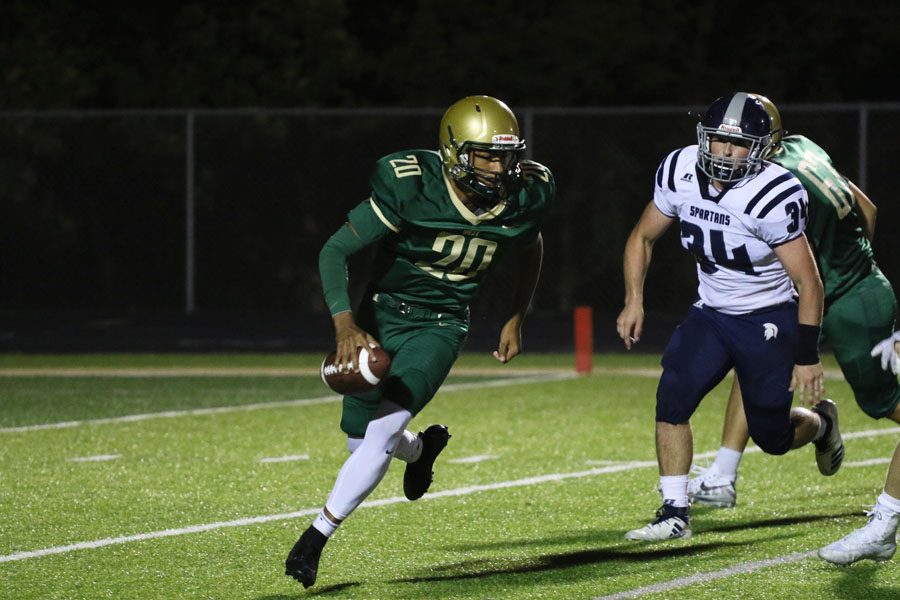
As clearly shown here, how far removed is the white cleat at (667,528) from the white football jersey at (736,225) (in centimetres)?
78

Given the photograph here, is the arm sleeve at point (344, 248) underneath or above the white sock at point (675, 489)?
above

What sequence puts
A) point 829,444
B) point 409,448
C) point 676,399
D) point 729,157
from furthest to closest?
point 829,444 → point 676,399 → point 409,448 → point 729,157

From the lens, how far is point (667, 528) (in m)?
6.41

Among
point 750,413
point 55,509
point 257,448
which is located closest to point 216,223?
point 257,448

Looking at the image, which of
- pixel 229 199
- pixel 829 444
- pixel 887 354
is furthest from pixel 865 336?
pixel 229 199

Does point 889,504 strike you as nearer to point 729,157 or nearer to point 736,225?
point 736,225

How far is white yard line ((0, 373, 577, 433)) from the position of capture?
388 inches

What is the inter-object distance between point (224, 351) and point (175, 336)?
1402 millimetres

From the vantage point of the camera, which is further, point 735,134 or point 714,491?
point 714,491

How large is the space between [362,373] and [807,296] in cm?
164

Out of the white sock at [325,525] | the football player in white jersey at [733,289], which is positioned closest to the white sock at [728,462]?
the football player in white jersey at [733,289]

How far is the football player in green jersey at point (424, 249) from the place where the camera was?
5.78 m

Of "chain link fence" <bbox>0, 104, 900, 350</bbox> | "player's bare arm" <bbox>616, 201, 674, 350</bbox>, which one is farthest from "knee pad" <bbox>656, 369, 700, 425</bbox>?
"chain link fence" <bbox>0, 104, 900, 350</bbox>

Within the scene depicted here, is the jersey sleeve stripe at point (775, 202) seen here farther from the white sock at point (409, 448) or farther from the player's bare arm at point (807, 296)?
the white sock at point (409, 448)
